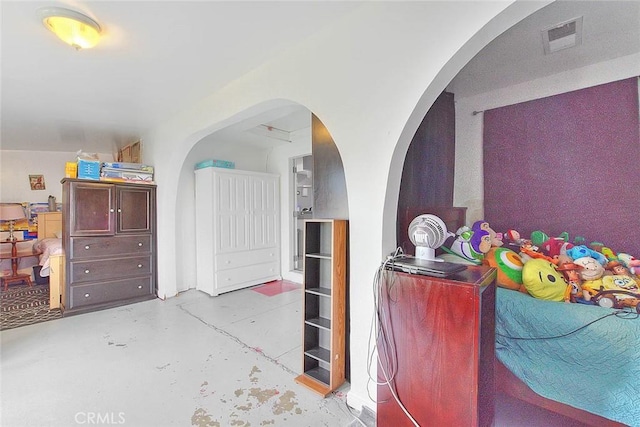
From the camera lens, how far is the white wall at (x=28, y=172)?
16.0 feet

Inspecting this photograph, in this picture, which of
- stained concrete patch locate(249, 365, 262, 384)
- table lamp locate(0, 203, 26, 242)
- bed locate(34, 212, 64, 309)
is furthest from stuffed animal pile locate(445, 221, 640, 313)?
table lamp locate(0, 203, 26, 242)

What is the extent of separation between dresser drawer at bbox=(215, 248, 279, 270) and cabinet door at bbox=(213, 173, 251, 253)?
0.31 feet

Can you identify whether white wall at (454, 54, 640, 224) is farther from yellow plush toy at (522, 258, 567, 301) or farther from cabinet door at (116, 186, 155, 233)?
cabinet door at (116, 186, 155, 233)

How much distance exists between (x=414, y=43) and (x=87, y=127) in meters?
4.49

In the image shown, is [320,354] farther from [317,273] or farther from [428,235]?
[428,235]

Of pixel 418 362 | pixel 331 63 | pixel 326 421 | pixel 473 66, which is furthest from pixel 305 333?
pixel 473 66

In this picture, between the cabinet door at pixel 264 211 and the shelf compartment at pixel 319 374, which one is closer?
the shelf compartment at pixel 319 374

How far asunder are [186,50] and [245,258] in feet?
9.93

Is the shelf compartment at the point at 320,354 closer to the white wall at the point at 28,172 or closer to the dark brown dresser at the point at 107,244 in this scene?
the dark brown dresser at the point at 107,244

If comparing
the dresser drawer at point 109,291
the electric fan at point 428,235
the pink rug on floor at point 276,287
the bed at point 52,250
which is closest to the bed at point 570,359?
the electric fan at point 428,235

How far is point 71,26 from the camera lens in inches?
67.4

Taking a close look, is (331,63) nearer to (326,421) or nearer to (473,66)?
(473,66)

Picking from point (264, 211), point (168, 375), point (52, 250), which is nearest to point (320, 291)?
point (168, 375)
